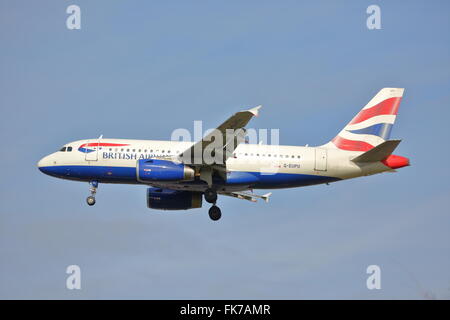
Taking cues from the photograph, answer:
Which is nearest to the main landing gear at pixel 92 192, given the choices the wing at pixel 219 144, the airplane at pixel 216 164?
the airplane at pixel 216 164

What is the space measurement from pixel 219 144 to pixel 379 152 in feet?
33.0

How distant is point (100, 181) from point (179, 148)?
564 centimetres

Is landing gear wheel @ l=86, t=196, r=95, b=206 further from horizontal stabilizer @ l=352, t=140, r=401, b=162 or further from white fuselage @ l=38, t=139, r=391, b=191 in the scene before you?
horizontal stabilizer @ l=352, t=140, r=401, b=162

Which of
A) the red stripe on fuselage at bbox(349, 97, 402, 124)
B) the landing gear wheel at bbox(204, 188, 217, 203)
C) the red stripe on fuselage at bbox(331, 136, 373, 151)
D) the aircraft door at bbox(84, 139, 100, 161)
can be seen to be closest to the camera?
the aircraft door at bbox(84, 139, 100, 161)

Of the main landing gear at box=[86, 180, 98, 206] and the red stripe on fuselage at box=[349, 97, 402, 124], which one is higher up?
the red stripe on fuselage at box=[349, 97, 402, 124]

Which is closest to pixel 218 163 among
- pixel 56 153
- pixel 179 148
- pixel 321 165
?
pixel 179 148

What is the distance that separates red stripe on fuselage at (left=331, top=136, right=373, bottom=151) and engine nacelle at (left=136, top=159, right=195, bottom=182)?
1043 centimetres

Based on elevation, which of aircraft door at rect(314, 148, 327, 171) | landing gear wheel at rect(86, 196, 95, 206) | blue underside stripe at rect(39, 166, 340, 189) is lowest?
landing gear wheel at rect(86, 196, 95, 206)

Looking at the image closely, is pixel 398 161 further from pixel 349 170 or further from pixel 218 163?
pixel 218 163

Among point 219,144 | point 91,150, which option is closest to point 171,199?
point 91,150

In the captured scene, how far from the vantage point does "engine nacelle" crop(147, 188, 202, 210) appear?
62.0m

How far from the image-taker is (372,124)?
60656 millimetres

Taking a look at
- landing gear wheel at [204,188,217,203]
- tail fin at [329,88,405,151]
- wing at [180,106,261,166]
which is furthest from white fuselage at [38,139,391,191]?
wing at [180,106,261,166]

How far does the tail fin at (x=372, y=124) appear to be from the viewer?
59812 mm
